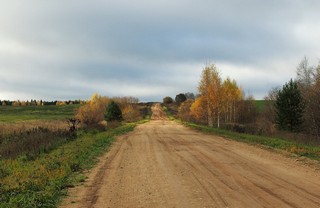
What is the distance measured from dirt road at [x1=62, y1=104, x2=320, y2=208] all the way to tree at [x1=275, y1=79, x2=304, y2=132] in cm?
2999

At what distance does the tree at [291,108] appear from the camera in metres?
44.0

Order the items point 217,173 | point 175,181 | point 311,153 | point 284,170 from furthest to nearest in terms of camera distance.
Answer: point 311,153 → point 284,170 → point 217,173 → point 175,181

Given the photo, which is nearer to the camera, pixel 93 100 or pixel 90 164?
pixel 90 164

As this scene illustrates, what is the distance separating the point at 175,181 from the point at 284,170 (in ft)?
14.4

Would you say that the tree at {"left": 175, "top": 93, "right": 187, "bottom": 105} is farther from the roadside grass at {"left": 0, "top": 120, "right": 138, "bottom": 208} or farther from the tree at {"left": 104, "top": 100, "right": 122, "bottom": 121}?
the roadside grass at {"left": 0, "top": 120, "right": 138, "bottom": 208}

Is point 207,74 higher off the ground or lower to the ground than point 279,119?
higher

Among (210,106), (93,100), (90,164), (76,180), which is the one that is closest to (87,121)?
(210,106)

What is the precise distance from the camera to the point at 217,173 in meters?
11.8

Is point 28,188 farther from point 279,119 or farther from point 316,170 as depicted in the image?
point 279,119

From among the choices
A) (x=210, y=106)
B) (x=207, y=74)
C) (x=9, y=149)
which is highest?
(x=207, y=74)

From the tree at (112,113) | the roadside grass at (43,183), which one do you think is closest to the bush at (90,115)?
the tree at (112,113)

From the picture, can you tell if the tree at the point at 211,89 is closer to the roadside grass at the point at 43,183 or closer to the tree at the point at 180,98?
the roadside grass at the point at 43,183

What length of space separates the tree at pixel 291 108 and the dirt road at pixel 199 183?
2999 cm

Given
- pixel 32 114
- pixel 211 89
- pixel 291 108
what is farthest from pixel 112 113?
pixel 32 114
